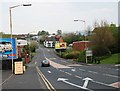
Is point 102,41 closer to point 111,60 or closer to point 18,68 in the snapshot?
point 111,60

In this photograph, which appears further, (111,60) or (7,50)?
(111,60)

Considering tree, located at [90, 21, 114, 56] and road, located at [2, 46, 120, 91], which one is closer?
road, located at [2, 46, 120, 91]

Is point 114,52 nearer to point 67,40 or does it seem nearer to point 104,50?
point 104,50

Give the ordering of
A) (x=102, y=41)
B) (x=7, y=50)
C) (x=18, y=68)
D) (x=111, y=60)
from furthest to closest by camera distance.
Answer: (x=102, y=41)
(x=111, y=60)
(x=7, y=50)
(x=18, y=68)

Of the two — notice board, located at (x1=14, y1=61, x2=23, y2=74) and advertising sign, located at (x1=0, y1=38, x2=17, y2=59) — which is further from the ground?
advertising sign, located at (x1=0, y1=38, x2=17, y2=59)

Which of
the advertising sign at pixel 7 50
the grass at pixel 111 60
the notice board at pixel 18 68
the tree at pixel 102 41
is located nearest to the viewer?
the notice board at pixel 18 68

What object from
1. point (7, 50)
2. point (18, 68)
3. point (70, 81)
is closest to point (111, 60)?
point (7, 50)

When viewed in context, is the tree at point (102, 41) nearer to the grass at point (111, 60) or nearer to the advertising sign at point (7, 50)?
the grass at point (111, 60)

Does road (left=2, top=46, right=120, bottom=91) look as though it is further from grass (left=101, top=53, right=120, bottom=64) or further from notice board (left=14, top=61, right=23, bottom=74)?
grass (left=101, top=53, right=120, bottom=64)

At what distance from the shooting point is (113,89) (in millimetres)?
20000

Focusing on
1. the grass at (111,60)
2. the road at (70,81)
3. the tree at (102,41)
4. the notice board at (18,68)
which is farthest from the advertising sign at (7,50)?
the tree at (102,41)

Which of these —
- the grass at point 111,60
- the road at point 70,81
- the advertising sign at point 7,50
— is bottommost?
Result: the grass at point 111,60

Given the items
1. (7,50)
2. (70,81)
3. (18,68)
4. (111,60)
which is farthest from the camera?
(111,60)

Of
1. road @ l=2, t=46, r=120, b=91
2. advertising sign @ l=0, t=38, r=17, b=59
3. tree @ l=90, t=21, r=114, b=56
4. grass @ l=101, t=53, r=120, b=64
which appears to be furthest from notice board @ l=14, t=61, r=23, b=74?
tree @ l=90, t=21, r=114, b=56
